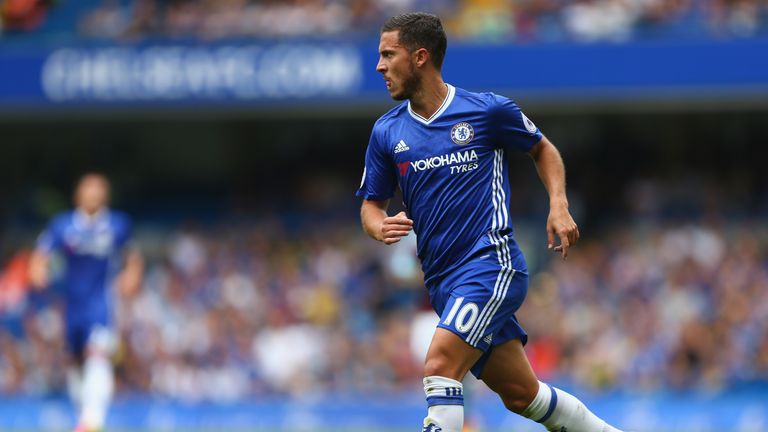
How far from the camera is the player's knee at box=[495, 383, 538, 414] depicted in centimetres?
680

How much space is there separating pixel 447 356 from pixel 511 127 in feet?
3.95

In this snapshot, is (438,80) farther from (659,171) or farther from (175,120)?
(175,120)

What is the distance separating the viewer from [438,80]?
692 centimetres

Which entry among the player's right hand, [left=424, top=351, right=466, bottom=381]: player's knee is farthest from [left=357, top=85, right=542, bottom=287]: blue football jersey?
[left=424, top=351, right=466, bottom=381]: player's knee

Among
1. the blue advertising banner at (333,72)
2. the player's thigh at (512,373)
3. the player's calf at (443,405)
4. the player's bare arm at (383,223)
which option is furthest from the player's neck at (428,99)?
the blue advertising banner at (333,72)

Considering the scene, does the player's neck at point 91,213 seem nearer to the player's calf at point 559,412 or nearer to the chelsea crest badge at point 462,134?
the chelsea crest badge at point 462,134

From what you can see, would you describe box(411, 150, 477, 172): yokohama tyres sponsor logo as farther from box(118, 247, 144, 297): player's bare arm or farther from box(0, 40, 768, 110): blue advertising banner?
box(0, 40, 768, 110): blue advertising banner

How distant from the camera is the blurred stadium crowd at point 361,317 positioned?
16344mm

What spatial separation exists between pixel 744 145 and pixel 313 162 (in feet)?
21.2

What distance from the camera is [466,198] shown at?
677cm

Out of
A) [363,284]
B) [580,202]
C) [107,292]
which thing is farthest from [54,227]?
[580,202]

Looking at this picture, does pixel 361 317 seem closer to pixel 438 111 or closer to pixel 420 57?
pixel 438 111

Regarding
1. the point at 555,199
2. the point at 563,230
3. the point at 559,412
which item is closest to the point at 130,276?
the point at 559,412

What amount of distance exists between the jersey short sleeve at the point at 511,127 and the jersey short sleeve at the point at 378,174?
56 cm
